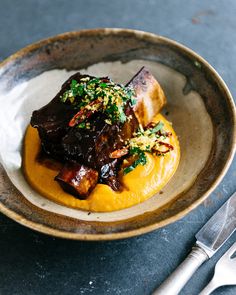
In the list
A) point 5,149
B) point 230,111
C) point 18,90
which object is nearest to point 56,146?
point 5,149

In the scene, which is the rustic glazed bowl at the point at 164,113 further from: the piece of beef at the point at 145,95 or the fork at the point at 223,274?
the fork at the point at 223,274

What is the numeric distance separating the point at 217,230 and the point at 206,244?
0.13m

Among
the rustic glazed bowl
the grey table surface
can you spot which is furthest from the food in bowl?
the grey table surface

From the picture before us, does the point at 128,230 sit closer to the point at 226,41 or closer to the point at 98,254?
the point at 98,254

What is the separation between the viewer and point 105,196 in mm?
3373

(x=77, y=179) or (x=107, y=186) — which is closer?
(x=77, y=179)

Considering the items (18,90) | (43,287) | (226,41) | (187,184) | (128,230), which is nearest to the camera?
(128,230)

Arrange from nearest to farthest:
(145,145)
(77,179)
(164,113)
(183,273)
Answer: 1. (183,273)
2. (77,179)
3. (145,145)
4. (164,113)

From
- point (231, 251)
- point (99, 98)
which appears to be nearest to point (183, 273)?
point (231, 251)

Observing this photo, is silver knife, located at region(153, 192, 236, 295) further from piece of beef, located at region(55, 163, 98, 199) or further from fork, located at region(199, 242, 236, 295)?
piece of beef, located at region(55, 163, 98, 199)

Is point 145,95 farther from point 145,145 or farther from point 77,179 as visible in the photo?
point 77,179

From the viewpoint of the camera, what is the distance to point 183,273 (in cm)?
300

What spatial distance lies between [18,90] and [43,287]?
1711mm

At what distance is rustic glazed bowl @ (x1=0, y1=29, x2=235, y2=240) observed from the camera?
3062mm
